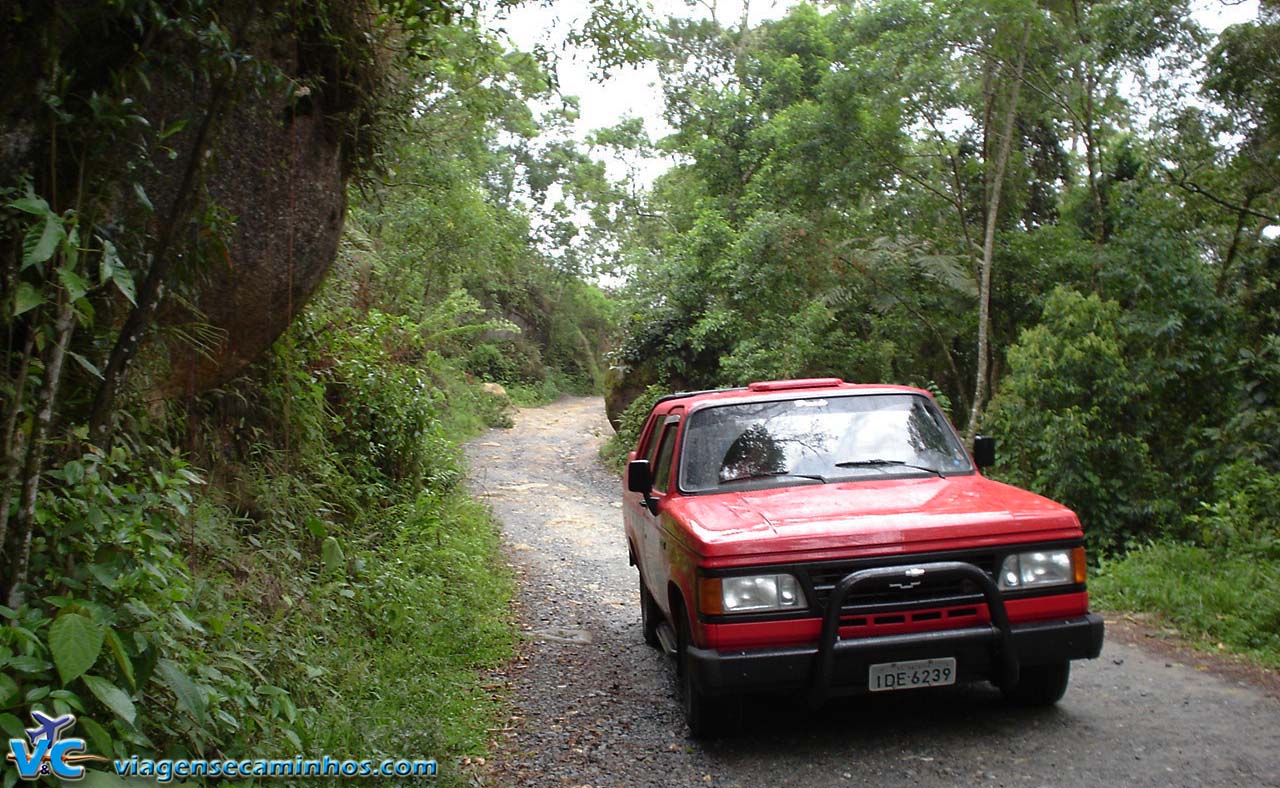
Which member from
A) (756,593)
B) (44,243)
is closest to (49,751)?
(44,243)

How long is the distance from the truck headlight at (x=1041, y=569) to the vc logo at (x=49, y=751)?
369cm

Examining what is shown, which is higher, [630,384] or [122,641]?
[122,641]

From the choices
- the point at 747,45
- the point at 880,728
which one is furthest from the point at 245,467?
the point at 747,45

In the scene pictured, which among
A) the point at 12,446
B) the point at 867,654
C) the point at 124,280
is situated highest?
the point at 124,280

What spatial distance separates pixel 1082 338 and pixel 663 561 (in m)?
6.70

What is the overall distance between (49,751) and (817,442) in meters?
3.95

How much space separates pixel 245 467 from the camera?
6617 millimetres

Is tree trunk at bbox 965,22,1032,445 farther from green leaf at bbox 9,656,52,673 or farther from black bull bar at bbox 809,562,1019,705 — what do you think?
green leaf at bbox 9,656,52,673

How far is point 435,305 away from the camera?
882 inches

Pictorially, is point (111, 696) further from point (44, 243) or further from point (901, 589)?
point (901, 589)

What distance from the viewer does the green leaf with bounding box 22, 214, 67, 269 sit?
129 inches

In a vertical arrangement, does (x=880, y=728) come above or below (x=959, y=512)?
below

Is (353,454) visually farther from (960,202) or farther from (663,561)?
(960,202)

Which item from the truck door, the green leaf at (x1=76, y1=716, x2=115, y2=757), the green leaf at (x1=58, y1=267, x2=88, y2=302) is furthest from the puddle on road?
the green leaf at (x1=58, y1=267, x2=88, y2=302)
